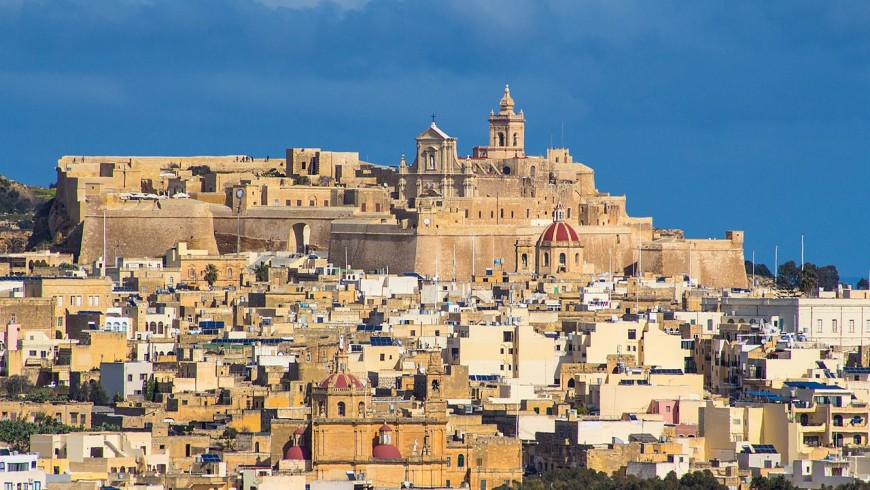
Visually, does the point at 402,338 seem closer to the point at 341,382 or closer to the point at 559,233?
the point at 341,382

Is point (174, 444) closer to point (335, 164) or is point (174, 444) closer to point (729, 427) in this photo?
point (729, 427)

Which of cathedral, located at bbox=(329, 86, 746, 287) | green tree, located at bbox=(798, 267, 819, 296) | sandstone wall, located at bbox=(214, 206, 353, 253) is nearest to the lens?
green tree, located at bbox=(798, 267, 819, 296)

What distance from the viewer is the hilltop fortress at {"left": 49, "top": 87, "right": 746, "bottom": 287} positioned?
331ft

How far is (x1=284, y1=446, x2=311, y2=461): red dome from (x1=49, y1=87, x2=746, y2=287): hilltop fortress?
145ft

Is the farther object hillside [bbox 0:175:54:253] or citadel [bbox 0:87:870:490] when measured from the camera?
hillside [bbox 0:175:54:253]

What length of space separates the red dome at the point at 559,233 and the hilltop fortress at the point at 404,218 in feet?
0.23

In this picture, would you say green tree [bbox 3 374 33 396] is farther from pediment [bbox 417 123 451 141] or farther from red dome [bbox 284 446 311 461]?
pediment [bbox 417 123 451 141]

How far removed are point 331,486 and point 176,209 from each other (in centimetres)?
5592

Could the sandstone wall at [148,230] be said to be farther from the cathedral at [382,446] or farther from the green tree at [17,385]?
the cathedral at [382,446]

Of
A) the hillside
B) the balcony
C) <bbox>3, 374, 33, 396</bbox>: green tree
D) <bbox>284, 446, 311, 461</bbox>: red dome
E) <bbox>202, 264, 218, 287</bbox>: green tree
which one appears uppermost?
the hillside

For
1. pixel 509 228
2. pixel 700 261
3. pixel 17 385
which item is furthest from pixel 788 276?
pixel 17 385

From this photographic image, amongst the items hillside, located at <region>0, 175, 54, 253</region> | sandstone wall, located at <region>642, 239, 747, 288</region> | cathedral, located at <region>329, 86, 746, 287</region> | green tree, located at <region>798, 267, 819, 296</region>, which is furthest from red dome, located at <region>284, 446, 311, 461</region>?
hillside, located at <region>0, 175, 54, 253</region>

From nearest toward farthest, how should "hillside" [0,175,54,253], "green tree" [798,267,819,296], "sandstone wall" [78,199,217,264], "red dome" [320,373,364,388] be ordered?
1. "red dome" [320,373,364,388]
2. "green tree" [798,267,819,296]
3. "sandstone wall" [78,199,217,264]
4. "hillside" [0,175,54,253]

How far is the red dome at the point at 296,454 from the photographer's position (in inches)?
2025
